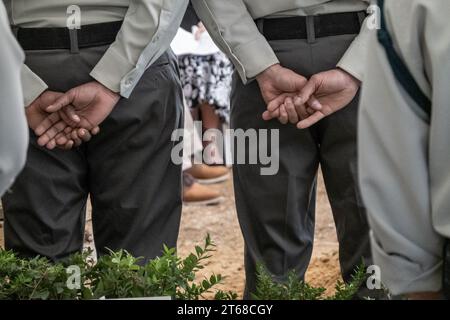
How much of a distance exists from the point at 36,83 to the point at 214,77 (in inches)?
152

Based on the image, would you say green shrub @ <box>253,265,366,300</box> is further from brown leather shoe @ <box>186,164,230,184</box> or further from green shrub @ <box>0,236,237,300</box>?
brown leather shoe @ <box>186,164,230,184</box>

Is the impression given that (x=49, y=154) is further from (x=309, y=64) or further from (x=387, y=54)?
(x=387, y=54)

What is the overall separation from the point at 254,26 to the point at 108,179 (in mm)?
646

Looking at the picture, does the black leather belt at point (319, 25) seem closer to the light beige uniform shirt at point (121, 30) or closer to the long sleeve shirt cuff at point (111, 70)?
the light beige uniform shirt at point (121, 30)

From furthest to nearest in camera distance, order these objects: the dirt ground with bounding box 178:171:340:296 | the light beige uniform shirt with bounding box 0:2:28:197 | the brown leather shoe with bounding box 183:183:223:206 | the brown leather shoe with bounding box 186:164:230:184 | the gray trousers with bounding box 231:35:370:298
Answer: the brown leather shoe with bounding box 186:164:230:184 < the brown leather shoe with bounding box 183:183:223:206 < the dirt ground with bounding box 178:171:340:296 < the gray trousers with bounding box 231:35:370:298 < the light beige uniform shirt with bounding box 0:2:28:197

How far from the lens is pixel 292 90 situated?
2.78m

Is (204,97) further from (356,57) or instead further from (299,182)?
(356,57)

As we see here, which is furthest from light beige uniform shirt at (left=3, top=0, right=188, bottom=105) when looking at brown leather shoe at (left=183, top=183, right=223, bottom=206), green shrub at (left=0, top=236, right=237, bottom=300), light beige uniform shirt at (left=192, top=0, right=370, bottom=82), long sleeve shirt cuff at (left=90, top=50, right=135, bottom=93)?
brown leather shoe at (left=183, top=183, right=223, bottom=206)

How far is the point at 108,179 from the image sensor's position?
2.84 meters

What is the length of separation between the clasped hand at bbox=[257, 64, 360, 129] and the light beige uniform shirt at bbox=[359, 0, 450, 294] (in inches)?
41.5

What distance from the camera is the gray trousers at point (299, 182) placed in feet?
9.17

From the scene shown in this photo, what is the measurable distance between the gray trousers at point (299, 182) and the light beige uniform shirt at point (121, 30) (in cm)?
34

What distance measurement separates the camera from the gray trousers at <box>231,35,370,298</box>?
279cm

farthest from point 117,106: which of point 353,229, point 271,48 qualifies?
point 353,229
